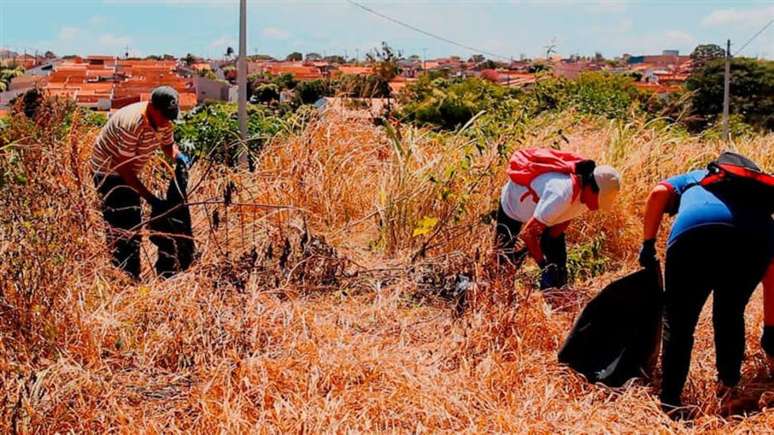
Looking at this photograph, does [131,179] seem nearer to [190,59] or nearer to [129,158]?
[129,158]

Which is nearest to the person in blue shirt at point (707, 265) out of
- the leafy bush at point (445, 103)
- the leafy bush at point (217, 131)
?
the leafy bush at point (445, 103)

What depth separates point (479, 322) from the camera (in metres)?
3.95

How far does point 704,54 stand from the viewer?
45.5m

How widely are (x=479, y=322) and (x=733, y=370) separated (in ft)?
3.80

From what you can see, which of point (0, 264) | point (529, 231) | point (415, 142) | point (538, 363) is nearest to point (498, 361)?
point (538, 363)

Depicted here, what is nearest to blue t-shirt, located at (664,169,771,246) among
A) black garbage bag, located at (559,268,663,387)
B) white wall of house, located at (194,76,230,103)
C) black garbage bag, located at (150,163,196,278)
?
black garbage bag, located at (559,268,663,387)

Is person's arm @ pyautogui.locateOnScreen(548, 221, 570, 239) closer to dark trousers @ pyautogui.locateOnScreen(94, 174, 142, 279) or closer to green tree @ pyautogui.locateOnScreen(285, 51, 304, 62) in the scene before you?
dark trousers @ pyautogui.locateOnScreen(94, 174, 142, 279)

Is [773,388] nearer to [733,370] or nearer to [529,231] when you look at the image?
[733,370]

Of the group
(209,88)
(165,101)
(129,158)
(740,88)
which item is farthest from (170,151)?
(740,88)

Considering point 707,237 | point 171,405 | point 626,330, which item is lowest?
point 171,405

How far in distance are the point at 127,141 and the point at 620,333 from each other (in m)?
3.13

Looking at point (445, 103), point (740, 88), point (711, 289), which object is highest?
point (740, 88)

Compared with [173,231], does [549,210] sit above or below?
above

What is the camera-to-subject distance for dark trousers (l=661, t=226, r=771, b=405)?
129 inches
